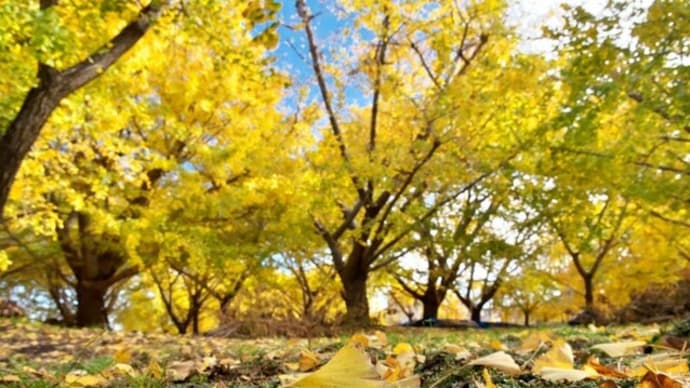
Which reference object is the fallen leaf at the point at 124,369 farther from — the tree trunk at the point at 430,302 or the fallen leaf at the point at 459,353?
the tree trunk at the point at 430,302

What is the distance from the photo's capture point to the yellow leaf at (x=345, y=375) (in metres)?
0.76

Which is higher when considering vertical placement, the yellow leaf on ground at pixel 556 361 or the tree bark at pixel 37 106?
the tree bark at pixel 37 106

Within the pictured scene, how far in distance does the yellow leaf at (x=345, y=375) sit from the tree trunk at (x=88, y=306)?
1268 centimetres

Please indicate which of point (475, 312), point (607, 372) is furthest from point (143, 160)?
point (475, 312)

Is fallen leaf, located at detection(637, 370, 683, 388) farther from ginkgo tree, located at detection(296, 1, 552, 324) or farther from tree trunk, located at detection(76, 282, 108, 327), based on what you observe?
tree trunk, located at detection(76, 282, 108, 327)

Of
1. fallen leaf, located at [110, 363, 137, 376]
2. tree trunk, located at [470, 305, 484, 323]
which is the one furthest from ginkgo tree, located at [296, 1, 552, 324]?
tree trunk, located at [470, 305, 484, 323]

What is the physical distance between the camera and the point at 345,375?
2.55 ft

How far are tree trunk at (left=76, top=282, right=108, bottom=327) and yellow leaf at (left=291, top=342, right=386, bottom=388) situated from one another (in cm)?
1268

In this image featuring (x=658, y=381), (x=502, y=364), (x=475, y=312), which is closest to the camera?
(x=658, y=381)

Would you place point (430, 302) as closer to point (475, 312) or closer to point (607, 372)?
point (475, 312)

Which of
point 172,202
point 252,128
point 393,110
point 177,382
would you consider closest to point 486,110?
point 393,110

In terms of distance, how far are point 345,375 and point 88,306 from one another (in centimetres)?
1289

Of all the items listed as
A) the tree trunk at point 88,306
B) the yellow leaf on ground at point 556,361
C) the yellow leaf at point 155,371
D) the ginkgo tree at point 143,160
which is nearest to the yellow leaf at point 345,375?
the yellow leaf on ground at point 556,361

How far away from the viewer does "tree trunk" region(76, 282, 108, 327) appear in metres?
12.0
